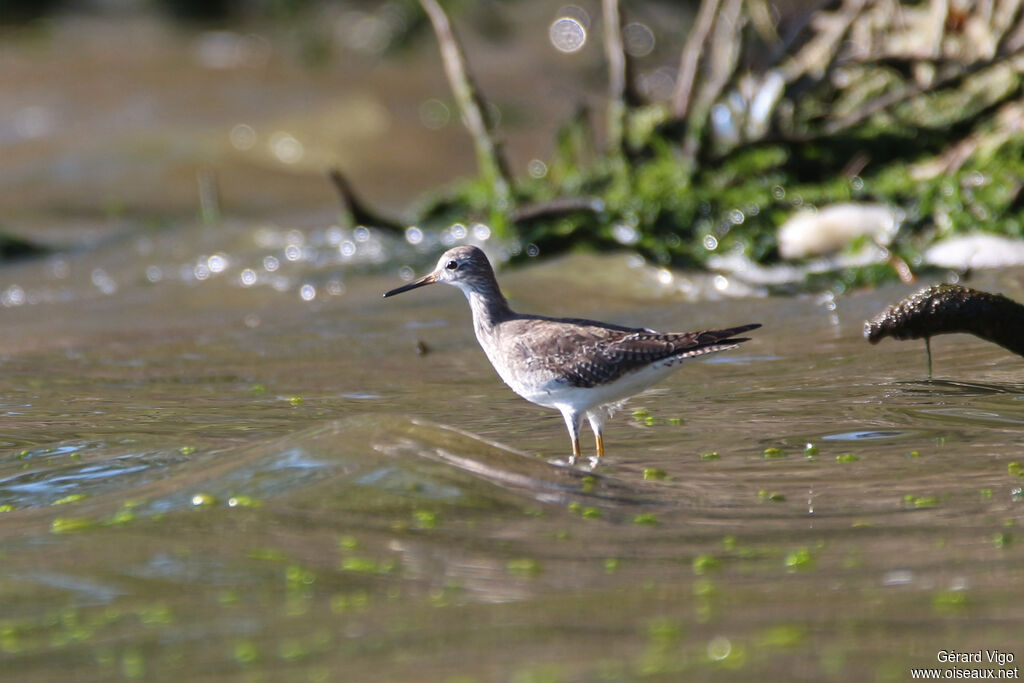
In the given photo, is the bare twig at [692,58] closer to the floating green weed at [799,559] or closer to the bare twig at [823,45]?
the bare twig at [823,45]

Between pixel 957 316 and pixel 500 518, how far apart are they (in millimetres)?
2568

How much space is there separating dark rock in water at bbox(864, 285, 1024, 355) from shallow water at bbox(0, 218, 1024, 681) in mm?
266

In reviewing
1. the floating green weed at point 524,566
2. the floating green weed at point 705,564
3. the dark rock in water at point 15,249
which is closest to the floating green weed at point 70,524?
the floating green weed at point 524,566

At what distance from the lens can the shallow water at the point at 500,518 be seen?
3369 mm

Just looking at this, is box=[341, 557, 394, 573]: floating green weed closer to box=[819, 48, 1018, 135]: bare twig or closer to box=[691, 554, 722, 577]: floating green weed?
box=[691, 554, 722, 577]: floating green weed

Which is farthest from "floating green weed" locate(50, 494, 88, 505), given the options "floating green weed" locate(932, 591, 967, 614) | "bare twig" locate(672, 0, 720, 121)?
"bare twig" locate(672, 0, 720, 121)

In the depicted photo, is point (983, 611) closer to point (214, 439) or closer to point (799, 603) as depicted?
point (799, 603)

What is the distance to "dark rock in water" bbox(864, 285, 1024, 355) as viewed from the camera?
225 inches

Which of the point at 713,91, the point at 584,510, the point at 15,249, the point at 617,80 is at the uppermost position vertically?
the point at 617,80

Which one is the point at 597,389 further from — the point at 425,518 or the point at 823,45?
the point at 823,45

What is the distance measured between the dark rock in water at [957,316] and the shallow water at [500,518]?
27cm

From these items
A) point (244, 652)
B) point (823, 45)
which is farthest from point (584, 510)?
point (823, 45)

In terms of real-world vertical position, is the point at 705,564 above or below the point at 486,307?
below

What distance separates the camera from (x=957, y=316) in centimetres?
575
